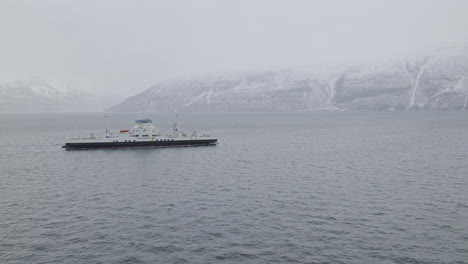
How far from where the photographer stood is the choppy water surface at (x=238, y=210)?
1560 inches

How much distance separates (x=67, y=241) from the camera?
140 feet

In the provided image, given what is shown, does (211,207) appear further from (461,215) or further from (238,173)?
(461,215)

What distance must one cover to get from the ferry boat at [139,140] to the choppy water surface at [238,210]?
27220 mm

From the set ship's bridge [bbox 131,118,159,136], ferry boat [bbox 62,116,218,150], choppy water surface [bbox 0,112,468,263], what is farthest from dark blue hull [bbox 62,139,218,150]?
choppy water surface [bbox 0,112,468,263]

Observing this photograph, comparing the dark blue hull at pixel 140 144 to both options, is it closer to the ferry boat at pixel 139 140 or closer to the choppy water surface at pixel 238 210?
the ferry boat at pixel 139 140

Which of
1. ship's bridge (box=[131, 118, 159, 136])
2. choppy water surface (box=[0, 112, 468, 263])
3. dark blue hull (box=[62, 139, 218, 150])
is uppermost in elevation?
ship's bridge (box=[131, 118, 159, 136])

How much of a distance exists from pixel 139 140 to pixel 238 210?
280ft

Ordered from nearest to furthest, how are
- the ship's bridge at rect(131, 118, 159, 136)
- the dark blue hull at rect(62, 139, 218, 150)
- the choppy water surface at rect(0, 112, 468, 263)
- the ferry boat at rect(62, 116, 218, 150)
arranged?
the choppy water surface at rect(0, 112, 468, 263) < the dark blue hull at rect(62, 139, 218, 150) < the ferry boat at rect(62, 116, 218, 150) < the ship's bridge at rect(131, 118, 159, 136)

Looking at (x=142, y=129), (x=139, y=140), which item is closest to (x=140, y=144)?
(x=139, y=140)

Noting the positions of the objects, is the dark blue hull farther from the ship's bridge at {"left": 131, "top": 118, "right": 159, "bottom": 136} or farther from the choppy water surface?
the choppy water surface

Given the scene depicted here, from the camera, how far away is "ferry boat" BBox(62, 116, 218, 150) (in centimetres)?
12644

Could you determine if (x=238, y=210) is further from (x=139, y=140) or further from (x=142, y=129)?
(x=142, y=129)

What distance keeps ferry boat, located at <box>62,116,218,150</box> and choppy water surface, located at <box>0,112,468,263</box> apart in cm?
2722

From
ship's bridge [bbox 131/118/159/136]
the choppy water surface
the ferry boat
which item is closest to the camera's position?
the choppy water surface
